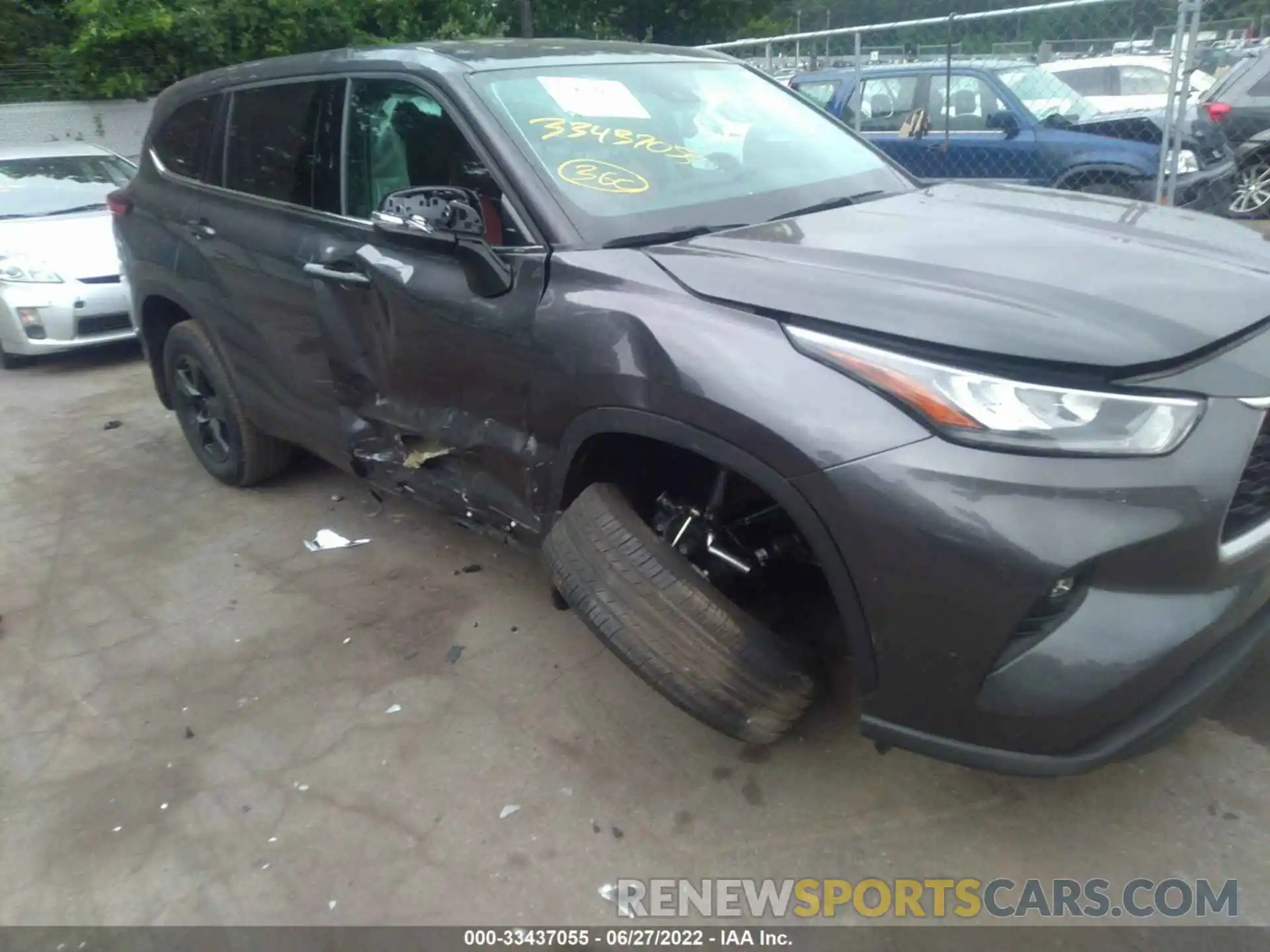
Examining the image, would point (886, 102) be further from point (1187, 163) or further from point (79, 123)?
point (79, 123)

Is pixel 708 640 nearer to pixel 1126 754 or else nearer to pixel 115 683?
pixel 1126 754

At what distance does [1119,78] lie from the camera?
32.9 ft

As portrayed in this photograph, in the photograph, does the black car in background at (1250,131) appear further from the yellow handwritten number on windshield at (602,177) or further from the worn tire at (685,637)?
the worn tire at (685,637)

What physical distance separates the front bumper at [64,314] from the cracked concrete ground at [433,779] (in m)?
3.68

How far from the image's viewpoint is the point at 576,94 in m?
3.12

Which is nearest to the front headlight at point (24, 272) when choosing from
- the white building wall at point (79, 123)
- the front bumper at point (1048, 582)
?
the front bumper at point (1048, 582)

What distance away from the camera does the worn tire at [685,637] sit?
238 centimetres

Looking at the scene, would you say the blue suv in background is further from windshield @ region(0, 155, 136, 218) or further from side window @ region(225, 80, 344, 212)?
windshield @ region(0, 155, 136, 218)

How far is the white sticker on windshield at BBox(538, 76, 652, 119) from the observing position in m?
3.08

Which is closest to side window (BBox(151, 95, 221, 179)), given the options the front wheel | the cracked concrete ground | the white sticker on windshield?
the cracked concrete ground

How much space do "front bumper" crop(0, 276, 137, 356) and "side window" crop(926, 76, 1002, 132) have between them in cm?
658

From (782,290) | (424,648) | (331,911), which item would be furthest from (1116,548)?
(424,648)

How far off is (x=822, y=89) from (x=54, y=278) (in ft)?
21.8

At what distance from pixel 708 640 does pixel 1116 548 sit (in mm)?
935
